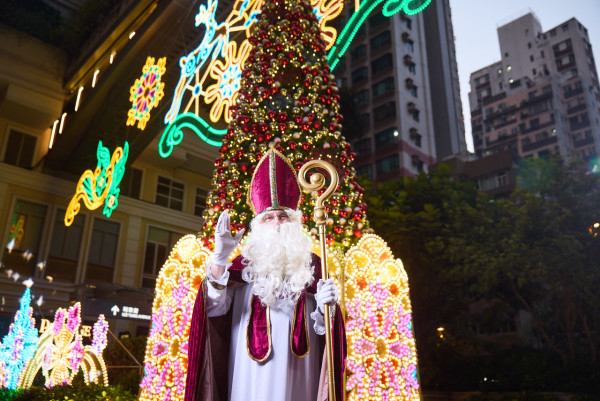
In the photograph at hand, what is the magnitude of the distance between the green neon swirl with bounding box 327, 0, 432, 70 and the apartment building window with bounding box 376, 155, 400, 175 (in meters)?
16.9

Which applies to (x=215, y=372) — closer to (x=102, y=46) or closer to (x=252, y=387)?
(x=252, y=387)

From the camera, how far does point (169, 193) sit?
13.1 meters

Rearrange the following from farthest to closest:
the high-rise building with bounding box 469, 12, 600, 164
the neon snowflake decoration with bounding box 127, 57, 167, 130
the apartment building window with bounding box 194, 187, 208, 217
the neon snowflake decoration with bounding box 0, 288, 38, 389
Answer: the high-rise building with bounding box 469, 12, 600, 164 < the apartment building window with bounding box 194, 187, 208, 217 < the neon snowflake decoration with bounding box 127, 57, 167, 130 < the neon snowflake decoration with bounding box 0, 288, 38, 389

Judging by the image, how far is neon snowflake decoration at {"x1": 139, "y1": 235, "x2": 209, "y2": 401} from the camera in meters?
4.54

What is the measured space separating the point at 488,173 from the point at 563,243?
10458 millimetres

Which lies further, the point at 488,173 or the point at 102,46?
the point at 488,173

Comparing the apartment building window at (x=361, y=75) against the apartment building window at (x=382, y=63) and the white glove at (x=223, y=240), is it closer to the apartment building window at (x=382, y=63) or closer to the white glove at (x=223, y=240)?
the apartment building window at (x=382, y=63)

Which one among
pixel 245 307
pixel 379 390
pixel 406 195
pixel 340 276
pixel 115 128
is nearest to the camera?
pixel 245 307

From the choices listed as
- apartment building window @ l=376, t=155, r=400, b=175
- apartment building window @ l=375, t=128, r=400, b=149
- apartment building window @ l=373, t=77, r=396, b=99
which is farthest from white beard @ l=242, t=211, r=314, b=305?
apartment building window @ l=373, t=77, r=396, b=99

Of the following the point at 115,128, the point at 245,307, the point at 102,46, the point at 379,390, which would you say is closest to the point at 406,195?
the point at 115,128

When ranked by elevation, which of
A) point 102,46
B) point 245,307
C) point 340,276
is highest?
point 102,46

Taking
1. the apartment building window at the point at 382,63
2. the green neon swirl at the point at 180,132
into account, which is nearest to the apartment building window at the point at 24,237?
the green neon swirl at the point at 180,132

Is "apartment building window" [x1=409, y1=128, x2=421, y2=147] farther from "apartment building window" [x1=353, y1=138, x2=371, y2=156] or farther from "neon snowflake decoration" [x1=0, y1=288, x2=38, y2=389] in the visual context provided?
"neon snowflake decoration" [x1=0, y1=288, x2=38, y2=389]

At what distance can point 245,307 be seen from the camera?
2.96 m
